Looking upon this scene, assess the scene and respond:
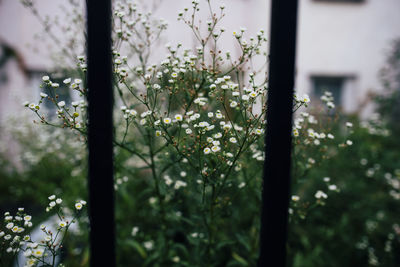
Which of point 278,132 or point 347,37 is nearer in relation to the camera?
point 278,132

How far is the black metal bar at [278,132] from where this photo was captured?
76cm

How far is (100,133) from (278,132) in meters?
0.46

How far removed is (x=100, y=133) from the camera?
2.46ft

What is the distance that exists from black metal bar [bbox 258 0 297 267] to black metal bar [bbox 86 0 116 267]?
414 millimetres

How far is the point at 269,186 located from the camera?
2.57ft

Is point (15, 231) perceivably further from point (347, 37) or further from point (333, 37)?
point (347, 37)

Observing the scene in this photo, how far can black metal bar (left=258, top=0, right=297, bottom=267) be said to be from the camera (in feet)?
2.50

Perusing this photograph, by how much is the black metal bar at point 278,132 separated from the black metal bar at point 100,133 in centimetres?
41

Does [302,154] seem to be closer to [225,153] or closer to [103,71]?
[225,153]

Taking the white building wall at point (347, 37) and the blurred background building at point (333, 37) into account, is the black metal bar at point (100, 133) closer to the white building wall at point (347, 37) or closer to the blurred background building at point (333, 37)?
the blurred background building at point (333, 37)

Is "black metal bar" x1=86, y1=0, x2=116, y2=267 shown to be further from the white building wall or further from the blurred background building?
the white building wall

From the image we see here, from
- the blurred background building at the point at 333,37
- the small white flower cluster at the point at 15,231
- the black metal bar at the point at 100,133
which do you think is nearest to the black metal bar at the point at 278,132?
the black metal bar at the point at 100,133

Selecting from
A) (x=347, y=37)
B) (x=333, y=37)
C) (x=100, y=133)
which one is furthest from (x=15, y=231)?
(x=347, y=37)

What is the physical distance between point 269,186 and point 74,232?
2138 millimetres
